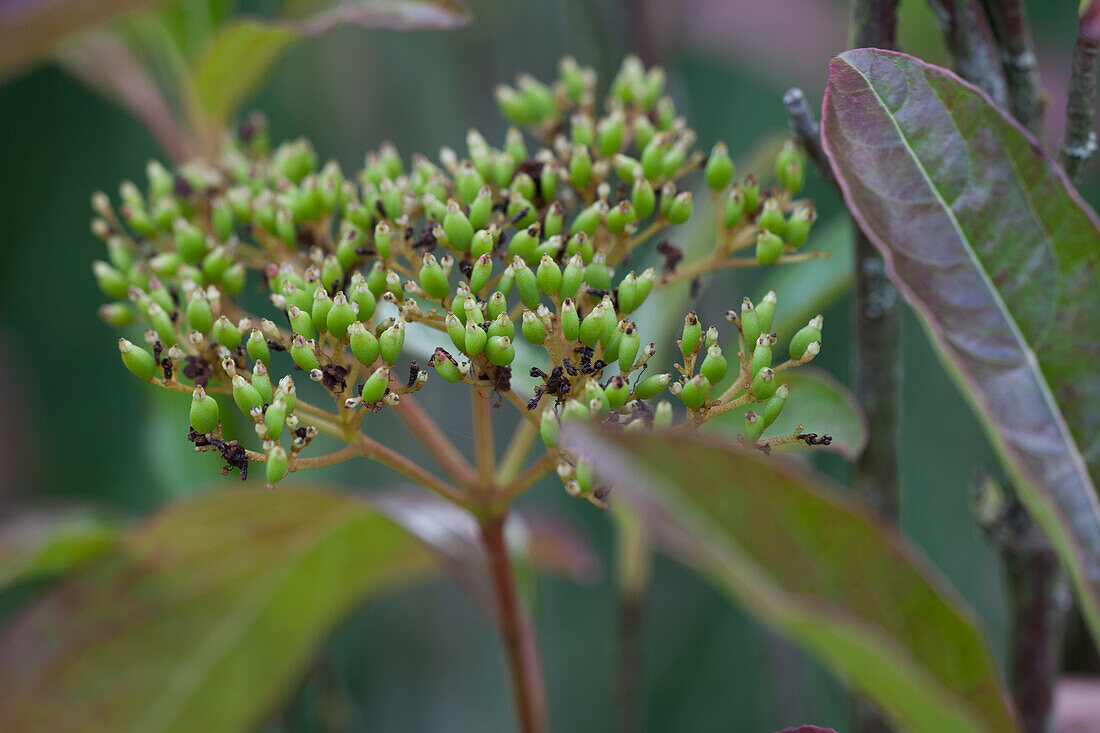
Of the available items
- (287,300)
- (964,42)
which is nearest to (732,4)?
(964,42)

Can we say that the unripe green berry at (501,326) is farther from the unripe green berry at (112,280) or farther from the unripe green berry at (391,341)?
the unripe green berry at (112,280)

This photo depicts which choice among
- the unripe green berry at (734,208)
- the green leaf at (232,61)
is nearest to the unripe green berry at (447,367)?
the unripe green berry at (734,208)

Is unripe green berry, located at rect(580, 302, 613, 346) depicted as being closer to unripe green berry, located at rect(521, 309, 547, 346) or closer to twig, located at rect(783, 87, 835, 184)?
unripe green berry, located at rect(521, 309, 547, 346)

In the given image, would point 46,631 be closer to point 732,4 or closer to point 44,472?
point 44,472

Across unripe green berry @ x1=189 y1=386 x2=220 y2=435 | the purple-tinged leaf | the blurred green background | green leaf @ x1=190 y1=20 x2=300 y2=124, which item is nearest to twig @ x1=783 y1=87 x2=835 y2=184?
unripe green berry @ x1=189 y1=386 x2=220 y2=435

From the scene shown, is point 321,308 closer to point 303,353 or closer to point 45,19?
point 303,353

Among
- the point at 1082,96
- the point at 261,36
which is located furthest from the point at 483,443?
the point at 261,36
